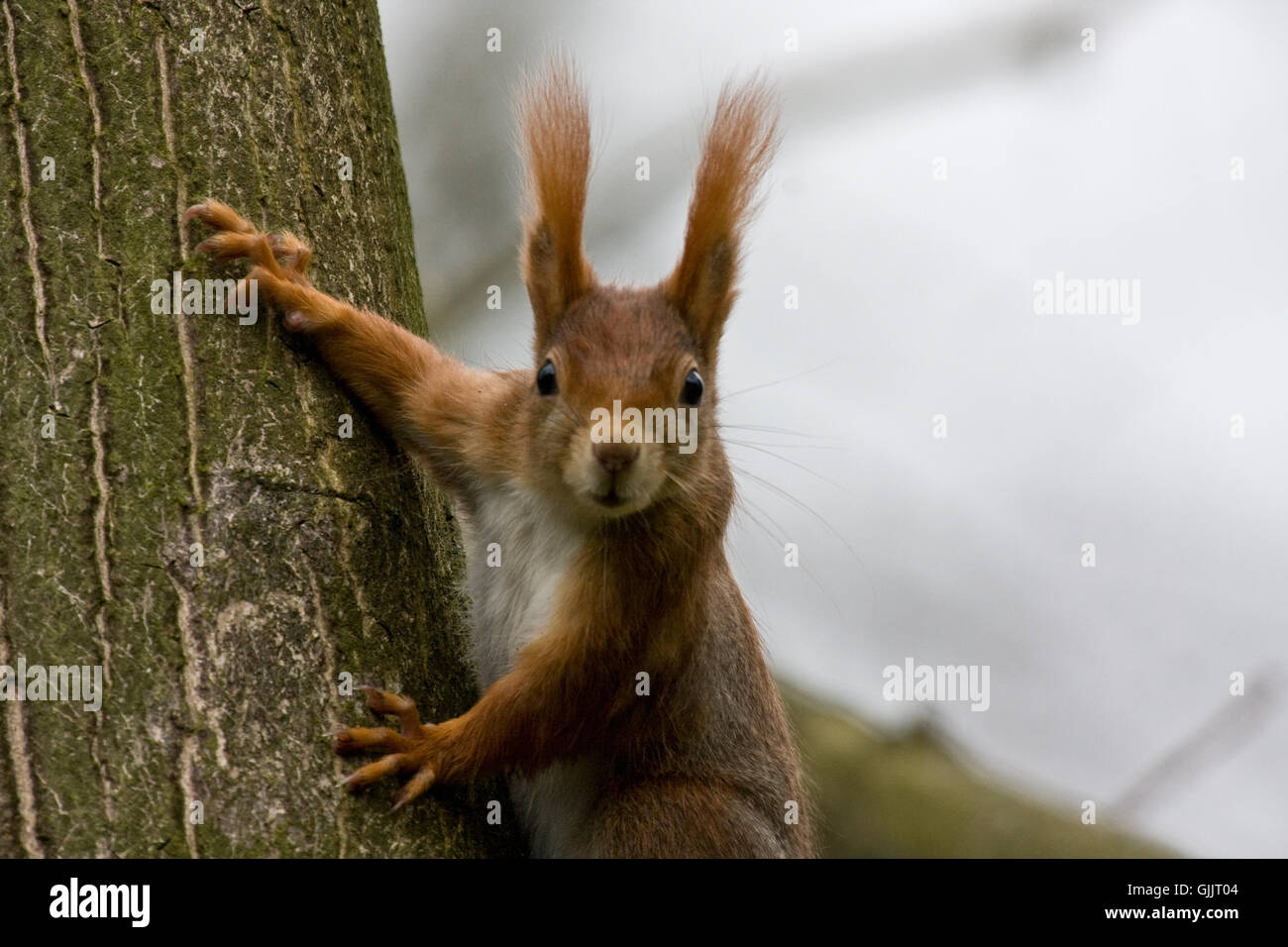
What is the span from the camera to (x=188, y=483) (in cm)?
280

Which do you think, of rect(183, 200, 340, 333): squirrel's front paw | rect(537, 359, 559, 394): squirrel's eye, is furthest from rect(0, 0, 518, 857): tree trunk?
rect(537, 359, 559, 394): squirrel's eye

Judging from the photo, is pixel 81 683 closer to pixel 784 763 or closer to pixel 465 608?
pixel 465 608

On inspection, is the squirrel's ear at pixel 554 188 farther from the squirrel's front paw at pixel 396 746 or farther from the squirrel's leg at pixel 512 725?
the squirrel's front paw at pixel 396 746

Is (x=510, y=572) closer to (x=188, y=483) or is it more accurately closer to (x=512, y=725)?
(x=512, y=725)

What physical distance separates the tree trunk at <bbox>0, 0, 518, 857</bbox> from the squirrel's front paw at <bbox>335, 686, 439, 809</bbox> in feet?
0.15

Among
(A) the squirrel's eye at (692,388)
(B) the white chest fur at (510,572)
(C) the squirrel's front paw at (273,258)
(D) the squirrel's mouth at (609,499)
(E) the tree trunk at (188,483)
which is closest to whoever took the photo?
(E) the tree trunk at (188,483)

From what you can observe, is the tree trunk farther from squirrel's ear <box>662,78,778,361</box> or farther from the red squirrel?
squirrel's ear <box>662,78,778,361</box>

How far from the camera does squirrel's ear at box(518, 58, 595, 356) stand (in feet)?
11.9

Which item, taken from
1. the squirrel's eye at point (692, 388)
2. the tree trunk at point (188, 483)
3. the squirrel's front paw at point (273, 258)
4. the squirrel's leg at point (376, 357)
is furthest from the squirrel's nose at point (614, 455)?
the squirrel's front paw at point (273, 258)

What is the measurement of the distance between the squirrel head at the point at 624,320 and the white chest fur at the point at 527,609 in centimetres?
24

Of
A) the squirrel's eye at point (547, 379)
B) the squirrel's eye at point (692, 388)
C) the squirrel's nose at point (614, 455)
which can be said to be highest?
the squirrel's eye at point (547, 379)

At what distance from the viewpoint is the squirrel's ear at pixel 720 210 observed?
11.9 feet

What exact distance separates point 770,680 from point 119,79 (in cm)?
277

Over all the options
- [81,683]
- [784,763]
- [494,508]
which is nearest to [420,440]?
[494,508]
